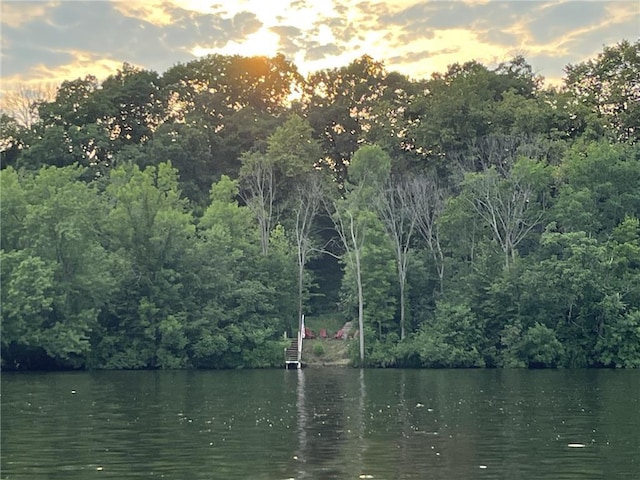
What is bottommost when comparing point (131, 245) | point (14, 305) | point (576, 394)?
point (576, 394)

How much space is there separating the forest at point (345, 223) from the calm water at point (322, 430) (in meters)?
13.9

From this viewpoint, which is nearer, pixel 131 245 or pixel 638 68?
pixel 131 245

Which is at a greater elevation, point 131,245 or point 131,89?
point 131,89

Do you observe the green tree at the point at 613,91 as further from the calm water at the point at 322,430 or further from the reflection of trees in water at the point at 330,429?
the reflection of trees in water at the point at 330,429

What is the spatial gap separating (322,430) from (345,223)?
39.2m

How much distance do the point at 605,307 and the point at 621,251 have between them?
4.19 meters

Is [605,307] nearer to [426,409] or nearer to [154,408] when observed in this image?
[426,409]

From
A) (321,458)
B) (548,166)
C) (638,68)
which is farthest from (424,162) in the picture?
(321,458)

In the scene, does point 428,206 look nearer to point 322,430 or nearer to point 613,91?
point 613,91

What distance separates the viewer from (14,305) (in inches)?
2018

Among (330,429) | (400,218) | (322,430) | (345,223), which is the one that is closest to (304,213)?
(345,223)

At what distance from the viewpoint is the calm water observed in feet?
60.6

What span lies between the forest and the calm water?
13896 millimetres

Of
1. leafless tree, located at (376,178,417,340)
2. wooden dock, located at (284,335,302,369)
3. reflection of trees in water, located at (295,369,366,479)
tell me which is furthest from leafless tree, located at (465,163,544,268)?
reflection of trees in water, located at (295,369,366,479)
